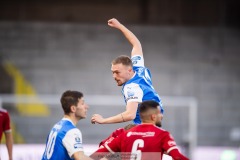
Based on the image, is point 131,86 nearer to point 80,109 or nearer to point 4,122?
point 80,109

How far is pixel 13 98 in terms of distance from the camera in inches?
595

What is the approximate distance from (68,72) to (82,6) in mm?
1921

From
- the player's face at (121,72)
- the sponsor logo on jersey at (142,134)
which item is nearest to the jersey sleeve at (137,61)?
the player's face at (121,72)

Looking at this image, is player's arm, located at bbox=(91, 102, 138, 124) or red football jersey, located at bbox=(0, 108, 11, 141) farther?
red football jersey, located at bbox=(0, 108, 11, 141)

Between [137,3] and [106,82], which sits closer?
[106,82]

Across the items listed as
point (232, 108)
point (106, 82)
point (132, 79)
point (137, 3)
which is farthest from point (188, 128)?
point (132, 79)

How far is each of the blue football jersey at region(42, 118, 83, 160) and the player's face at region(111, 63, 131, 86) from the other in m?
0.81

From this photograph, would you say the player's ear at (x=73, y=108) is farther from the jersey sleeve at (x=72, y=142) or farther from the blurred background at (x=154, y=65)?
the blurred background at (x=154, y=65)

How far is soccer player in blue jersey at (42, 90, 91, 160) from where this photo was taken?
5988mm

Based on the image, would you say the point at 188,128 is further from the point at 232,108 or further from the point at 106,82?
the point at 106,82

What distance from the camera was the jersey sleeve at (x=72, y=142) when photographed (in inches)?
236

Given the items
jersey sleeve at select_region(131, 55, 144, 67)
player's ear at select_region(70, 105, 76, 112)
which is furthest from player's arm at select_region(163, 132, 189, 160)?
jersey sleeve at select_region(131, 55, 144, 67)

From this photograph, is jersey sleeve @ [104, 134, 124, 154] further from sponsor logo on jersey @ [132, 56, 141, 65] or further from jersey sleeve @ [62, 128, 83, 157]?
sponsor logo on jersey @ [132, 56, 141, 65]

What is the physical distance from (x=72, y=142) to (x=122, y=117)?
0.61 meters
